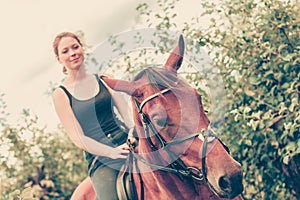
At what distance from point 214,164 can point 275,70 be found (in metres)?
3.26

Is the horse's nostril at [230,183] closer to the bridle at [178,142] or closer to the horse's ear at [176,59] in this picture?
the bridle at [178,142]

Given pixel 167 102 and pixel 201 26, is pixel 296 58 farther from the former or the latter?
pixel 167 102

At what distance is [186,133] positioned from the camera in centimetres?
353

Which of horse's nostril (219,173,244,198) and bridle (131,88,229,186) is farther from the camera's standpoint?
bridle (131,88,229,186)

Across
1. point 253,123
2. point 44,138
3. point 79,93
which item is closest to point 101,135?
point 79,93

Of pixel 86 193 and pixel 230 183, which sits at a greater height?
pixel 230 183

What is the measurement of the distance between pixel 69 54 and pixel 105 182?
3.92 ft

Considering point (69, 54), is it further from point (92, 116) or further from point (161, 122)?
point (161, 122)

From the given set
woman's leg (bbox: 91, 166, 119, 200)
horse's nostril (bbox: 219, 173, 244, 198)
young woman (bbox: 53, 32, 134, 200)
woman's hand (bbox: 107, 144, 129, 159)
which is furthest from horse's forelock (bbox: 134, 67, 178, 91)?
woman's leg (bbox: 91, 166, 119, 200)

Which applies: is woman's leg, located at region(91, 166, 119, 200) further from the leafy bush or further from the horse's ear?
the leafy bush

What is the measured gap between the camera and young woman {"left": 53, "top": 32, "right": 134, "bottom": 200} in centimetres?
416

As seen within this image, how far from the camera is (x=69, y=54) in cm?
450

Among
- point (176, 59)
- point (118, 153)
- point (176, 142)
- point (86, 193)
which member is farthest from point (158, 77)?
point (86, 193)

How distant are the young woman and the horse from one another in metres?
0.35
